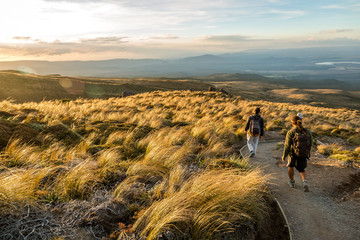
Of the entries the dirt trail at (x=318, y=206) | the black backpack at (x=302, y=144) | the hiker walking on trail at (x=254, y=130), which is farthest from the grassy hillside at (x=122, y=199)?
the hiker walking on trail at (x=254, y=130)

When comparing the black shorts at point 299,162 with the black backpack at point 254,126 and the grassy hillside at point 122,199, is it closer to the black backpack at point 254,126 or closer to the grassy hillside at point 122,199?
the grassy hillside at point 122,199

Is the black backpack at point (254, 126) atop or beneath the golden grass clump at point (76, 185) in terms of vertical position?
atop

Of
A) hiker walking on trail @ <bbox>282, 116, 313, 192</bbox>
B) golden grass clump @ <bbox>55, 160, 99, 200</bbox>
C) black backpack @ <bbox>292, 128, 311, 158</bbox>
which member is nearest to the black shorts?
hiker walking on trail @ <bbox>282, 116, 313, 192</bbox>

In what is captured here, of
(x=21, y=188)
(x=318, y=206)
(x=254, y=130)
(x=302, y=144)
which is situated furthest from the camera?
(x=254, y=130)

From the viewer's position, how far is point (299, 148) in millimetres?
5941

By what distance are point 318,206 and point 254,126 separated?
390 cm

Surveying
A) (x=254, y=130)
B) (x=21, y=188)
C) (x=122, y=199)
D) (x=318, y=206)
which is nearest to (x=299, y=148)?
(x=318, y=206)

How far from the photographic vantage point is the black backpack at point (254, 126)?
337 inches

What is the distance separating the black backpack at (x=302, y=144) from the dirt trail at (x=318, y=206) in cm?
108

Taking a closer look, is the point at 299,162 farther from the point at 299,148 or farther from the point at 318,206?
the point at 318,206

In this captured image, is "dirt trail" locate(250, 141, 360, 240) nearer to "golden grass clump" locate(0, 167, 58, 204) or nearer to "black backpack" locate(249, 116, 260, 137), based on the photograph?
"black backpack" locate(249, 116, 260, 137)

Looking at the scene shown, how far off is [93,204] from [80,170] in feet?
3.52

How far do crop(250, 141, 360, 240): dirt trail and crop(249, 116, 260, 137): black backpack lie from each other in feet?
4.63

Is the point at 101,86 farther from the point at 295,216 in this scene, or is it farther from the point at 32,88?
the point at 295,216
